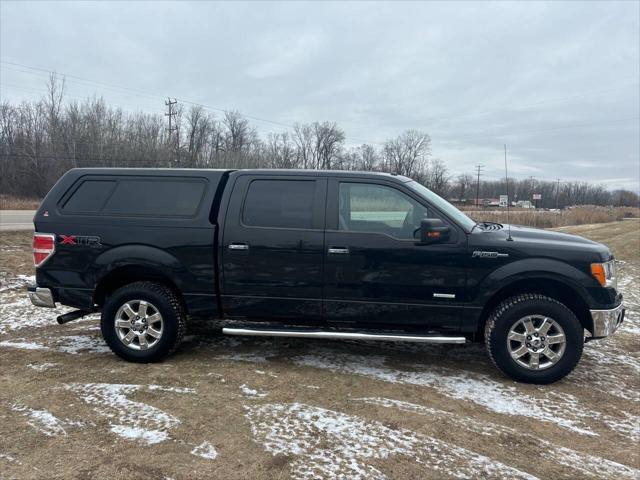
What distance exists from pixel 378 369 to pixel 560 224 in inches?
1266

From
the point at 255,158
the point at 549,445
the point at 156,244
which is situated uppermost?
the point at 255,158

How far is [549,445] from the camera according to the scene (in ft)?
10.4

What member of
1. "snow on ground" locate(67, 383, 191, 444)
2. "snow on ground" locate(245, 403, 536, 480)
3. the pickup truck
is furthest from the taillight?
"snow on ground" locate(245, 403, 536, 480)

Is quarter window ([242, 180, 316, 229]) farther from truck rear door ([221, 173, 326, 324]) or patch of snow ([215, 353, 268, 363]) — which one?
patch of snow ([215, 353, 268, 363])

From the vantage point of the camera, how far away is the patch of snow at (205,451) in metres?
2.91

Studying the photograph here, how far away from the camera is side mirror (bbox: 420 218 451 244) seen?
13.5 feet

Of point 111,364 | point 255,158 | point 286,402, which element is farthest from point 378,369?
point 255,158

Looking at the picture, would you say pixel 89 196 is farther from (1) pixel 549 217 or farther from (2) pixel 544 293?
(1) pixel 549 217

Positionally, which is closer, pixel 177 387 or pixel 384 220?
pixel 177 387

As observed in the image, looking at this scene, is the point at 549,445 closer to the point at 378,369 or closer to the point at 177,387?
the point at 378,369

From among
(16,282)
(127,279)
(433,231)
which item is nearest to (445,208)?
(433,231)

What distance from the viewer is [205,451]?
2969 millimetres

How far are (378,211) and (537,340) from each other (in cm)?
199

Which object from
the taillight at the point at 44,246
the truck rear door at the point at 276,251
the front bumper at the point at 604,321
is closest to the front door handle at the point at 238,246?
the truck rear door at the point at 276,251
